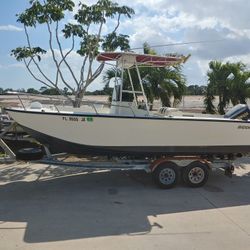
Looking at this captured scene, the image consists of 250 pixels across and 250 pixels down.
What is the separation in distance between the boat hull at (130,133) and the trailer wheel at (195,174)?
371mm

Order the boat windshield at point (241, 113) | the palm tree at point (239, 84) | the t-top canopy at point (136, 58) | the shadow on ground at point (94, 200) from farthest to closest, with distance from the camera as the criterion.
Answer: the palm tree at point (239, 84) → the boat windshield at point (241, 113) → the t-top canopy at point (136, 58) → the shadow on ground at point (94, 200)

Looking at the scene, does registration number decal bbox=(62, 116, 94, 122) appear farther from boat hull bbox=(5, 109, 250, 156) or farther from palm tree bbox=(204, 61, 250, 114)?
palm tree bbox=(204, 61, 250, 114)

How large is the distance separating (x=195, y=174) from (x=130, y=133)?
1.62m

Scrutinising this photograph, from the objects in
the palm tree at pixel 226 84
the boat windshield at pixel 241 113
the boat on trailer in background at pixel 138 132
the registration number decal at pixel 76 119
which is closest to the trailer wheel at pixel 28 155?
the boat on trailer in background at pixel 138 132

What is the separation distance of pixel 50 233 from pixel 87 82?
30.0 ft

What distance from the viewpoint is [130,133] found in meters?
8.65

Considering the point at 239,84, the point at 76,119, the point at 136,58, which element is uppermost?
the point at 136,58

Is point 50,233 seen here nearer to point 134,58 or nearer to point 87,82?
point 134,58

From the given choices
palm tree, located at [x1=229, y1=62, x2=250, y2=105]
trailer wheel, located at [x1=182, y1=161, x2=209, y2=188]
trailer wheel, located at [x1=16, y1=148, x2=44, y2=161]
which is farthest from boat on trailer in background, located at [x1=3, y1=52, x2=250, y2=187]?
palm tree, located at [x1=229, y1=62, x2=250, y2=105]

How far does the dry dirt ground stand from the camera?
575cm

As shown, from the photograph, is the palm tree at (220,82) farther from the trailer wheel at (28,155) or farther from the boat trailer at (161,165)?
the trailer wheel at (28,155)

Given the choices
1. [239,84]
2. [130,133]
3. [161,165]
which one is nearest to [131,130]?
[130,133]

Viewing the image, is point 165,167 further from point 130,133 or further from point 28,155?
point 28,155

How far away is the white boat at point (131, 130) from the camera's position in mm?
8375
